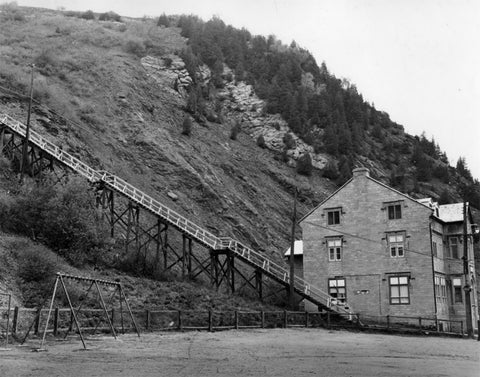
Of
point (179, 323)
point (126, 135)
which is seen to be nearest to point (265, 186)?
point (126, 135)

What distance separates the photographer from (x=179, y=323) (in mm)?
27938

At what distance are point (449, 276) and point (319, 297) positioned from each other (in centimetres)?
1017

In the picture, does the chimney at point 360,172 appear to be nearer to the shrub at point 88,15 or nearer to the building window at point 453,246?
the building window at point 453,246

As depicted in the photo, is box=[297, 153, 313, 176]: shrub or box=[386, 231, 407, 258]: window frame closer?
box=[386, 231, 407, 258]: window frame

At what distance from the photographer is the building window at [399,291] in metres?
42.0

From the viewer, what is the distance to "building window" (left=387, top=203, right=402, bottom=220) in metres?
43.7

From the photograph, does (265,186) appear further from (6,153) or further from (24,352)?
(24,352)

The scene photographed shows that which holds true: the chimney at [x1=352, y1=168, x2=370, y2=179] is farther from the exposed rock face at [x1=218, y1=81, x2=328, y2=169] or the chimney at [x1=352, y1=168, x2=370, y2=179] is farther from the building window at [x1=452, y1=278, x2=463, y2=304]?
the exposed rock face at [x1=218, y1=81, x2=328, y2=169]

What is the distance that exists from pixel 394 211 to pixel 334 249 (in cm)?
554

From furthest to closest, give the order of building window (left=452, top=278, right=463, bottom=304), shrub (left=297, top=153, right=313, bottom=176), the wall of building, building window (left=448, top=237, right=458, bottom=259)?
shrub (left=297, top=153, right=313, bottom=176) → building window (left=448, top=237, right=458, bottom=259) → building window (left=452, top=278, right=463, bottom=304) → the wall of building

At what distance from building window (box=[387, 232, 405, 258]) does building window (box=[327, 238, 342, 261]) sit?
3901 mm

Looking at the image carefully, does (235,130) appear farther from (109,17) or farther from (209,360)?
(209,360)

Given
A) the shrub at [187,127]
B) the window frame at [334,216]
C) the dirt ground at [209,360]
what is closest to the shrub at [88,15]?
the shrub at [187,127]

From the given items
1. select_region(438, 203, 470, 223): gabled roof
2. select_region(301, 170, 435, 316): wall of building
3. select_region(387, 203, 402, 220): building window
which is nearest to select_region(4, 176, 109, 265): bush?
select_region(301, 170, 435, 316): wall of building
